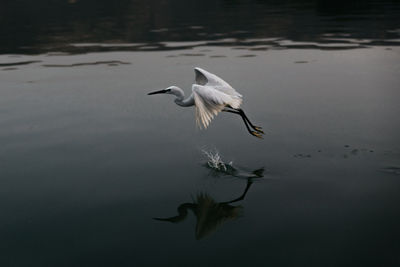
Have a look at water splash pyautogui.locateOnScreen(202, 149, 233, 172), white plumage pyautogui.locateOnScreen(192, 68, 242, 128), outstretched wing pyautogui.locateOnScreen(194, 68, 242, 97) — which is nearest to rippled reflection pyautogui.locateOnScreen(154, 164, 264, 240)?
water splash pyautogui.locateOnScreen(202, 149, 233, 172)

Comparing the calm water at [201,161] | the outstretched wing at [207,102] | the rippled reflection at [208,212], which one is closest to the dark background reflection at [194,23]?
the calm water at [201,161]

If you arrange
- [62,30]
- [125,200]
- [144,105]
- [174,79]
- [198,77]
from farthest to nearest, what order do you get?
1. [62,30]
2. [174,79]
3. [144,105]
4. [198,77]
5. [125,200]

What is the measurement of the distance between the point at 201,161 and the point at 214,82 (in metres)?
1.92

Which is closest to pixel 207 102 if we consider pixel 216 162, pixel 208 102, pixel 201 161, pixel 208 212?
pixel 208 102

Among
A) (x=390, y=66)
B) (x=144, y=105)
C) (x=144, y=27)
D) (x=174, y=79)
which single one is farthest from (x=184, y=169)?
(x=144, y=27)

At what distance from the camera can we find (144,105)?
1289 centimetres

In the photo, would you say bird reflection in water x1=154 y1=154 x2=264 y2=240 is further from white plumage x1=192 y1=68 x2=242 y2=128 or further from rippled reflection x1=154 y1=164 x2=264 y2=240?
white plumage x1=192 y1=68 x2=242 y2=128

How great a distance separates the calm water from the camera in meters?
6.25

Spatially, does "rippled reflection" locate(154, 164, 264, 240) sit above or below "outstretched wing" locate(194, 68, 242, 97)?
below

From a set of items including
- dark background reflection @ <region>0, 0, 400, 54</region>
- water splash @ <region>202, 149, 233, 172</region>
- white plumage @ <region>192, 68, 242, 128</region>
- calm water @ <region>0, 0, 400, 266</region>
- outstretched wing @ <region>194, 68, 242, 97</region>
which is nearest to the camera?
calm water @ <region>0, 0, 400, 266</region>

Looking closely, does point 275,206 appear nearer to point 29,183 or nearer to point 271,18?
point 29,183

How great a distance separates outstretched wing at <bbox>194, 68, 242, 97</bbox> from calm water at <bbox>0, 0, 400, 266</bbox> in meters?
1.10

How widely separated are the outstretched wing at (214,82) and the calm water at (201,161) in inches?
43.1

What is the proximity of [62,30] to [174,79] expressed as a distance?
52.7ft
